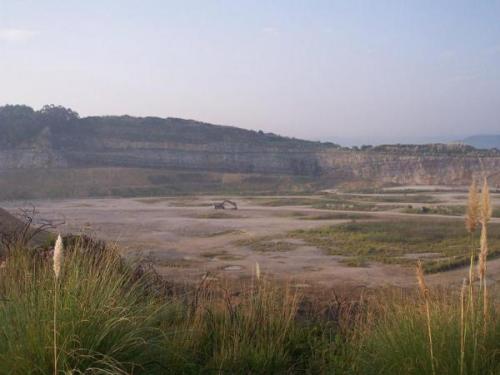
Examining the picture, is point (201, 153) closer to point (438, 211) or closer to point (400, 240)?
point (438, 211)

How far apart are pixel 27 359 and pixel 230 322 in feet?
8.52

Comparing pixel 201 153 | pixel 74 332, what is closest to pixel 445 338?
pixel 74 332

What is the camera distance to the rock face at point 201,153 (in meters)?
71.4

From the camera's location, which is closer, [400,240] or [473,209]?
[473,209]

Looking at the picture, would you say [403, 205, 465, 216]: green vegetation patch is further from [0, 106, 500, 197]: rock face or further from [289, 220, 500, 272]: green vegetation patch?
[0, 106, 500, 197]: rock face

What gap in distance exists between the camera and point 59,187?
194ft

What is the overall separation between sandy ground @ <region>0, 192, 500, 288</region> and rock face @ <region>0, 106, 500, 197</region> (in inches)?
1040

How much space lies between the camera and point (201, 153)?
3280 inches

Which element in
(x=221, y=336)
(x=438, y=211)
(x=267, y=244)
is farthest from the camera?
(x=438, y=211)

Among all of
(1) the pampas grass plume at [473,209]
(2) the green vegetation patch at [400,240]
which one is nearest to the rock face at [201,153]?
(2) the green vegetation patch at [400,240]

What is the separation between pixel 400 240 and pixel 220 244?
22.3 feet

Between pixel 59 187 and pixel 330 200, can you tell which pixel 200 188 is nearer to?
pixel 59 187

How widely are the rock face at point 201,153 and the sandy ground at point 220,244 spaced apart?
1040 inches

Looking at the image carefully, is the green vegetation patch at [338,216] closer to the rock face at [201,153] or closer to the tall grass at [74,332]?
the tall grass at [74,332]
